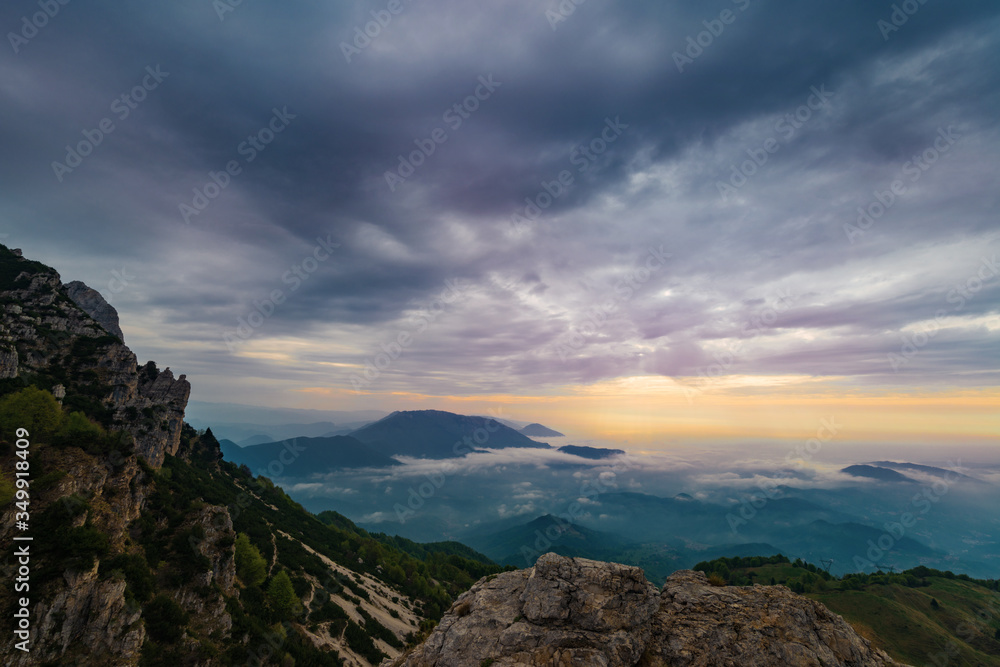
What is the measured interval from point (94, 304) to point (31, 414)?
377ft

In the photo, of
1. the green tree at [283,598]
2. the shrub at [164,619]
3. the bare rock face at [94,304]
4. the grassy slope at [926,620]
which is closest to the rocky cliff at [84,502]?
the shrub at [164,619]

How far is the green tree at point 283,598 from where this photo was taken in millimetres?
49844

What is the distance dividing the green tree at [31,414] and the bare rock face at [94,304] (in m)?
103

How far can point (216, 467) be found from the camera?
335 feet

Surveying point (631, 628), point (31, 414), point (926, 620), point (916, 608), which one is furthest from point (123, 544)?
point (916, 608)

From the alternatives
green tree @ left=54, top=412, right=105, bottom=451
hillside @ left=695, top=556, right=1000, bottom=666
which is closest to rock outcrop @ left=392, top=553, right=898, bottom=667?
green tree @ left=54, top=412, right=105, bottom=451

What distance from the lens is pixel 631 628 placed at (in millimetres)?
21766

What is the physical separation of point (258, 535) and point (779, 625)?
3044 inches

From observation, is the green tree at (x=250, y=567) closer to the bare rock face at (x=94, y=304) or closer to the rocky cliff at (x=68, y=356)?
the rocky cliff at (x=68, y=356)

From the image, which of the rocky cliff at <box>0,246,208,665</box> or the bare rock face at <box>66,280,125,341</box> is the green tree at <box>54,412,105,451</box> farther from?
the bare rock face at <box>66,280,125,341</box>

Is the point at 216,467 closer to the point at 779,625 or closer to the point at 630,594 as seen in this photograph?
the point at 630,594

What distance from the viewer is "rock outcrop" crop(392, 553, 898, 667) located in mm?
19953

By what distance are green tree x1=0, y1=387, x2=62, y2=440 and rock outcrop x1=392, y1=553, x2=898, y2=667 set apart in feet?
146

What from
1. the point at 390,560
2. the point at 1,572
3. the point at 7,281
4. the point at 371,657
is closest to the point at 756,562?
the point at 390,560
